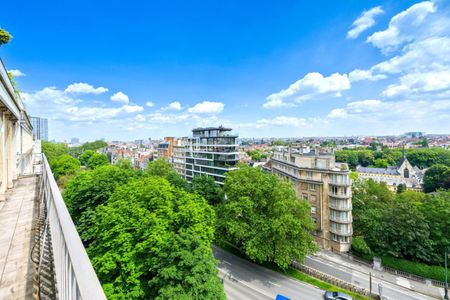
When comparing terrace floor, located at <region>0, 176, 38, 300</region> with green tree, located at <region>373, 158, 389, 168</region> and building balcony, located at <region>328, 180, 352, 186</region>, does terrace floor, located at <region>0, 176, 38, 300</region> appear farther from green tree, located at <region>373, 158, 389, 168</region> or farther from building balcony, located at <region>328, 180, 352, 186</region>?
green tree, located at <region>373, 158, 389, 168</region>

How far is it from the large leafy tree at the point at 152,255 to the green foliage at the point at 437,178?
55680mm

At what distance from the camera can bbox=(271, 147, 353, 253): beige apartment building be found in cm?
2467

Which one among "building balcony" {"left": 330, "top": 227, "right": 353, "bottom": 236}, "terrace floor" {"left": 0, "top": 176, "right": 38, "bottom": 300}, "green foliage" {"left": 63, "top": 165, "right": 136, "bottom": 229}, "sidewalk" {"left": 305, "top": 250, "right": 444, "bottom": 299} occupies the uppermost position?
"terrace floor" {"left": 0, "top": 176, "right": 38, "bottom": 300}

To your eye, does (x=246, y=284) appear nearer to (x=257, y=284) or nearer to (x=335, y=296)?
(x=257, y=284)

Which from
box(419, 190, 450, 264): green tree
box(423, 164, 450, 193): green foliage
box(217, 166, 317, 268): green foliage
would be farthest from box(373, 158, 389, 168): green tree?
box(217, 166, 317, 268): green foliage

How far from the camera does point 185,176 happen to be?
4956 cm

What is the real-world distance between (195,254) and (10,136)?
29.6 ft

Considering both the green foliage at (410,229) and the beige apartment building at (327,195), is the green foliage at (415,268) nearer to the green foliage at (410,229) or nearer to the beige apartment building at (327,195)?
the green foliage at (410,229)

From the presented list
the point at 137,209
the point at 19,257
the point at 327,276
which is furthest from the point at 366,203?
the point at 19,257

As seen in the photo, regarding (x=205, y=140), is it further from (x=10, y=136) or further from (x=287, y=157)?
(x=10, y=136)

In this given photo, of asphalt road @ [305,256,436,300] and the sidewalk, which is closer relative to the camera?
asphalt road @ [305,256,436,300]

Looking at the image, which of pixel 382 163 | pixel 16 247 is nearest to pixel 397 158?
pixel 382 163

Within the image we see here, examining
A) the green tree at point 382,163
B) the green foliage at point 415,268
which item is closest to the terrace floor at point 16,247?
the green foliage at point 415,268

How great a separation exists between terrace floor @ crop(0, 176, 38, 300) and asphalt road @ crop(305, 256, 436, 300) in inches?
928
